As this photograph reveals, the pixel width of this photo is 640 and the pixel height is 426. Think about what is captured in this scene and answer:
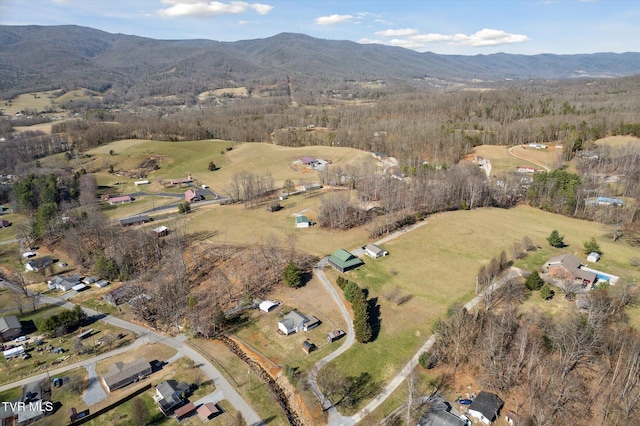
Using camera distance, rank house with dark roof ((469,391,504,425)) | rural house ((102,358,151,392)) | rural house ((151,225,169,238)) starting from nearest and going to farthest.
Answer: house with dark roof ((469,391,504,425)) < rural house ((102,358,151,392)) < rural house ((151,225,169,238))

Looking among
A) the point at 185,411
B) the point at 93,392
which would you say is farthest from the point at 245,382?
the point at 93,392

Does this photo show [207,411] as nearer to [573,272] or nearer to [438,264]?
[438,264]

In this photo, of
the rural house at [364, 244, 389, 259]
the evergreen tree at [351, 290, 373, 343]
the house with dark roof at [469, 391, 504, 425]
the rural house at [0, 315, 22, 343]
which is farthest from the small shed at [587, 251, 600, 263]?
the rural house at [0, 315, 22, 343]

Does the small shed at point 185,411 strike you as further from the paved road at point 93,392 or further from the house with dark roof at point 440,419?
the house with dark roof at point 440,419

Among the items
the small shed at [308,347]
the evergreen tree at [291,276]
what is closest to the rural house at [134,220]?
the evergreen tree at [291,276]

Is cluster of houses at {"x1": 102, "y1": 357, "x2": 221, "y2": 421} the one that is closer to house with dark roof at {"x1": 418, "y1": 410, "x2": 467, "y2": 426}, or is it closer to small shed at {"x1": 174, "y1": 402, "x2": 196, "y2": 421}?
small shed at {"x1": 174, "y1": 402, "x2": 196, "y2": 421}

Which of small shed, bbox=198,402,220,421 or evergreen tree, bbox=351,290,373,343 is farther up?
evergreen tree, bbox=351,290,373,343

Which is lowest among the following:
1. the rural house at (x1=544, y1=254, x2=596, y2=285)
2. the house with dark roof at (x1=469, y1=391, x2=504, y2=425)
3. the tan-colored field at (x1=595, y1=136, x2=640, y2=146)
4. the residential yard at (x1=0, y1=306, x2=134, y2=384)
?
the residential yard at (x1=0, y1=306, x2=134, y2=384)
